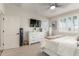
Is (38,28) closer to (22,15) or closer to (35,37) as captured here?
(35,37)

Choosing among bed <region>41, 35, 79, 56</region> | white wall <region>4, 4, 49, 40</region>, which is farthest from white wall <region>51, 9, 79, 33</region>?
bed <region>41, 35, 79, 56</region>

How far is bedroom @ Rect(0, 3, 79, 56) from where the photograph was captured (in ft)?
5.73

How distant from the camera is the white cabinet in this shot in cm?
184

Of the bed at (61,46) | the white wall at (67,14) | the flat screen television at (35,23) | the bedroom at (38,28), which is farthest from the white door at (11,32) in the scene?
the white wall at (67,14)

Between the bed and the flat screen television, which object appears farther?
the flat screen television

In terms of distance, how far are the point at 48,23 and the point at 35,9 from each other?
361 mm

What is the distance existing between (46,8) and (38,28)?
16.0 inches

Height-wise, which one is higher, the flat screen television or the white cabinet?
the flat screen television

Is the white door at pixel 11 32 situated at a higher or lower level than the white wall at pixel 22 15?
lower

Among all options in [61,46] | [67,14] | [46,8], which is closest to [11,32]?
[46,8]

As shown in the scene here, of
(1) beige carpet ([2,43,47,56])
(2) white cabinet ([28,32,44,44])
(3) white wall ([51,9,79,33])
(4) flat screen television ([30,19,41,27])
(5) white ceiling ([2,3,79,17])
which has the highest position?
(5) white ceiling ([2,3,79,17])

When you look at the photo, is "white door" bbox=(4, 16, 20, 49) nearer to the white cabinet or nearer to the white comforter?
the white cabinet

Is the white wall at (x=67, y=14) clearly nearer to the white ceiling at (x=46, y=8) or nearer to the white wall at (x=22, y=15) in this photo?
the white ceiling at (x=46, y=8)

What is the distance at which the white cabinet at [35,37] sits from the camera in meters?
1.84
